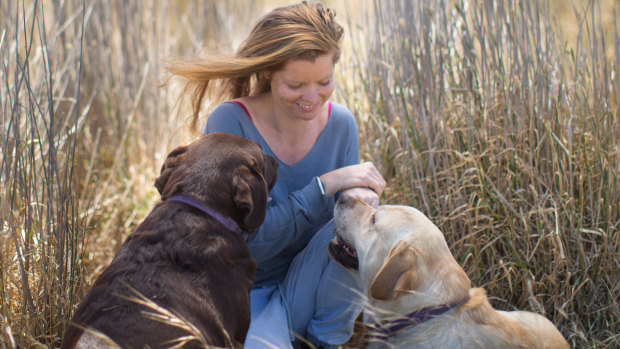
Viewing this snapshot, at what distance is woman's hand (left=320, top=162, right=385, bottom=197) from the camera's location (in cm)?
293

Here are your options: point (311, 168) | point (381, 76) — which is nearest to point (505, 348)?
point (311, 168)

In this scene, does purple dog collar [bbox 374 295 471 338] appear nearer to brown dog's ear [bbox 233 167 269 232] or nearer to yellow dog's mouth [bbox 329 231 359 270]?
yellow dog's mouth [bbox 329 231 359 270]

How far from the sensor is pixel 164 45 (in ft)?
18.5

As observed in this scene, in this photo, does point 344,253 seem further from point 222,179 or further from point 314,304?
point 222,179

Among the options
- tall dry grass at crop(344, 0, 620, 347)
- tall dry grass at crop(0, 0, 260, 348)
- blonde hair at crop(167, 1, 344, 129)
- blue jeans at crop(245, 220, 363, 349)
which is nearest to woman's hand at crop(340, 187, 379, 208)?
blue jeans at crop(245, 220, 363, 349)

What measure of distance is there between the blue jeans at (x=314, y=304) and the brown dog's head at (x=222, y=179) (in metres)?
0.56

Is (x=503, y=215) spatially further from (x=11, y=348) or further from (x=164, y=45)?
(x=164, y=45)

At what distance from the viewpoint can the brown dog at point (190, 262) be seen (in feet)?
6.99

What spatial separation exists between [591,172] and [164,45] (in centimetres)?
390

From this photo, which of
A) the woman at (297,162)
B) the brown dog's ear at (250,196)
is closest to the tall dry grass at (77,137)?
the woman at (297,162)

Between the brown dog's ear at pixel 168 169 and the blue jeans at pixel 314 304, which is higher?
the brown dog's ear at pixel 168 169

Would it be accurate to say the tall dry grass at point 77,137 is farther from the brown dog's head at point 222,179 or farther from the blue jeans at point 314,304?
the blue jeans at point 314,304

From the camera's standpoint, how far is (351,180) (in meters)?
2.93

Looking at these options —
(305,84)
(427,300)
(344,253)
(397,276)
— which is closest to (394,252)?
(397,276)
